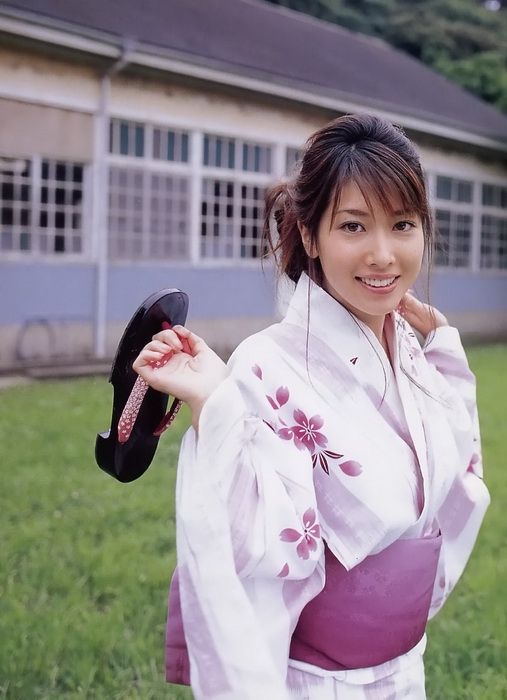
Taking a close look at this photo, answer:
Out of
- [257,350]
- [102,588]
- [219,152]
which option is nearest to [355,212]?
[257,350]

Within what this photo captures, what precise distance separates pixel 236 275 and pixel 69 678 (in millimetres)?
8232

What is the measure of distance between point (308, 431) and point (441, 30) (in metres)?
24.1

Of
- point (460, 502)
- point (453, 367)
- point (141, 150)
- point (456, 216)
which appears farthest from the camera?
point (456, 216)

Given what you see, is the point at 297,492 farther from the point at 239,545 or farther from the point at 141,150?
the point at 141,150

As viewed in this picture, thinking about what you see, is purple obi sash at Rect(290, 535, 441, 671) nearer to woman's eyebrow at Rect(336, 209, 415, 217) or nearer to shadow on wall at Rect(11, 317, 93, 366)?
woman's eyebrow at Rect(336, 209, 415, 217)

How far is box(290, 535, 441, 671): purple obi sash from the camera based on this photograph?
4.42 ft

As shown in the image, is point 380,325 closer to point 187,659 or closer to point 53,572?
point 187,659

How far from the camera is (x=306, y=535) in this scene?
1.26m

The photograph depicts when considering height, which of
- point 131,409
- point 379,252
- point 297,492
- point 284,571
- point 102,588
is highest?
point 379,252

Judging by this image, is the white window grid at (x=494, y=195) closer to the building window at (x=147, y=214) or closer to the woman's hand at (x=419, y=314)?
the building window at (x=147, y=214)

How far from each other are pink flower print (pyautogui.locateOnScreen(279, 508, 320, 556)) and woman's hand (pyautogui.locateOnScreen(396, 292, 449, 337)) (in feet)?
2.00

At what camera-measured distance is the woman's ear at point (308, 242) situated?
4.70 feet

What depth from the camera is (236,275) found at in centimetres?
1064

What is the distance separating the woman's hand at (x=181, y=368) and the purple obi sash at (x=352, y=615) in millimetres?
304
